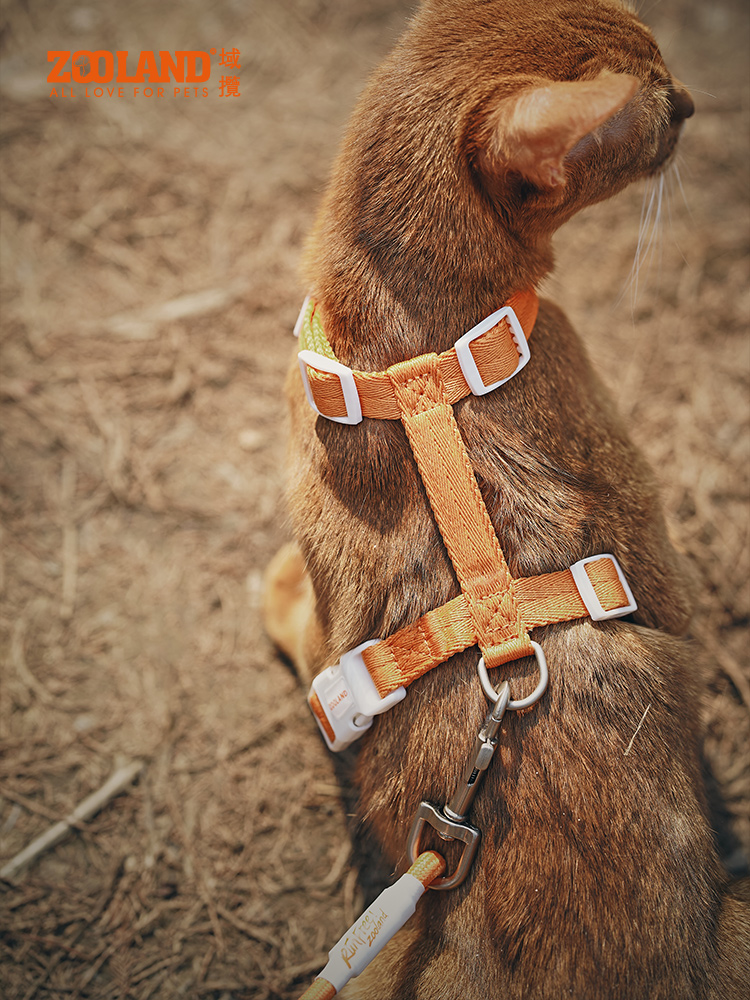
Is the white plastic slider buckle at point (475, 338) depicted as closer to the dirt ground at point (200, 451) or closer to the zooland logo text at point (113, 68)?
the dirt ground at point (200, 451)

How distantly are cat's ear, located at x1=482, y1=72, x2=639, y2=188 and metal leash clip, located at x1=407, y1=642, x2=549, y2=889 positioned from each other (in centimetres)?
108

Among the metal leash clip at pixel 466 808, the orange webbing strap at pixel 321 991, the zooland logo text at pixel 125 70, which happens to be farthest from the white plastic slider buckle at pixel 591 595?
the zooland logo text at pixel 125 70

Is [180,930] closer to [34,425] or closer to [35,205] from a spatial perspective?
[34,425]

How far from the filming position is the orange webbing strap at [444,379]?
4.98ft

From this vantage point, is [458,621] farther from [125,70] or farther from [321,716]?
[125,70]

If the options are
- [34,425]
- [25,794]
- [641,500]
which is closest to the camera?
[641,500]

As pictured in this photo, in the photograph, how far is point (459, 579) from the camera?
1.48m

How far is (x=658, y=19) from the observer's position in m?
3.38

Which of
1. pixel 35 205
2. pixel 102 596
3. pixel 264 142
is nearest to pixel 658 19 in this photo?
pixel 264 142

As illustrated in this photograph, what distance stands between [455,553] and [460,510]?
105mm

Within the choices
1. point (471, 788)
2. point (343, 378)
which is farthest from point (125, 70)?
point (471, 788)

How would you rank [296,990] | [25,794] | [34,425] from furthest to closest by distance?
[34,425] < [25,794] < [296,990]

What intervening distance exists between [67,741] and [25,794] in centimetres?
24

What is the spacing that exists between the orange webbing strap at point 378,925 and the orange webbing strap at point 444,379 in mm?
1127
